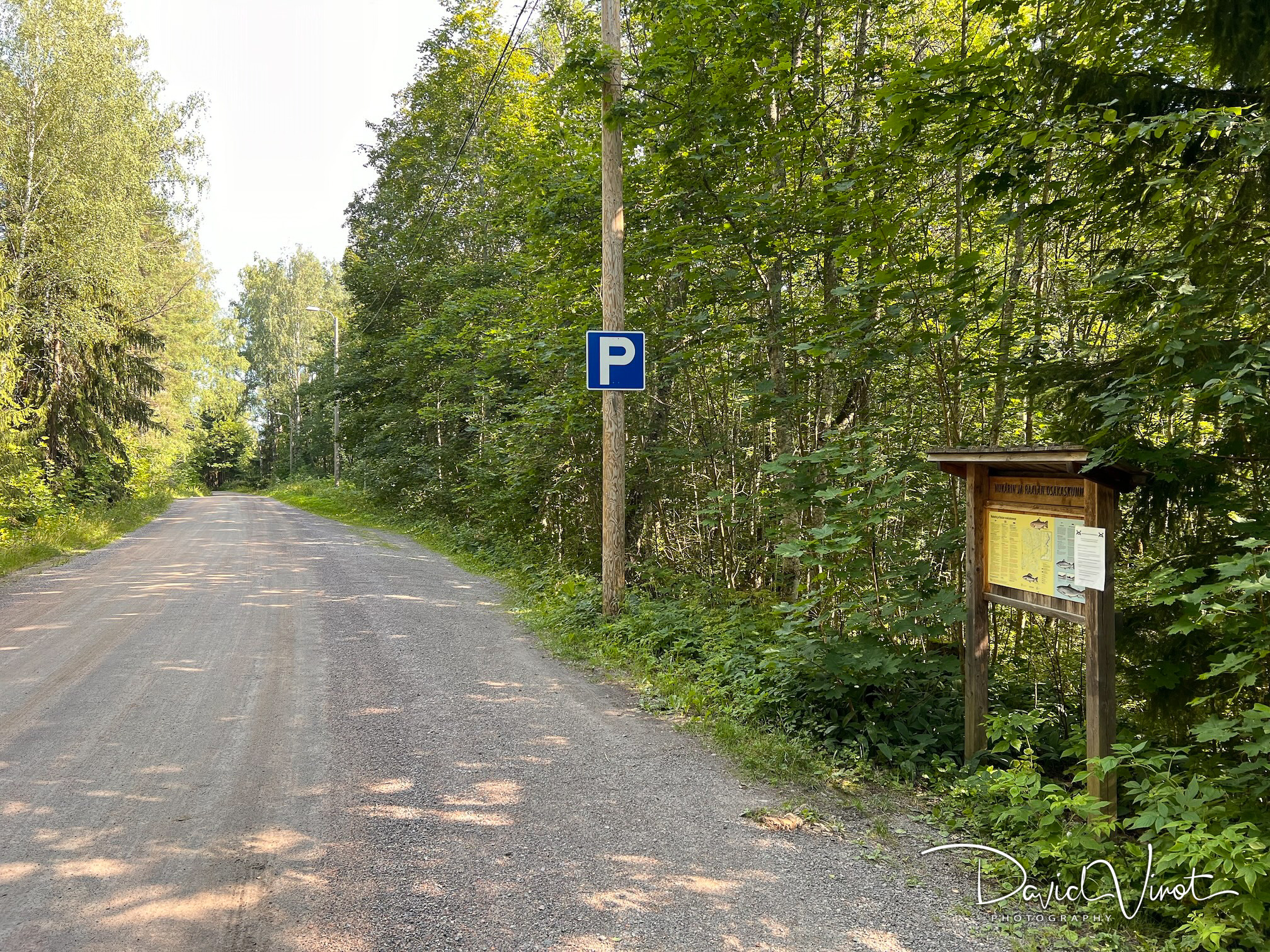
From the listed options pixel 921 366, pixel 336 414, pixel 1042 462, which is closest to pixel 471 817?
pixel 1042 462

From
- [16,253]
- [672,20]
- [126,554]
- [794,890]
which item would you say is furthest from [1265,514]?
[16,253]

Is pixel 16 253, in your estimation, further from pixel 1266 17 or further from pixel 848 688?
pixel 1266 17

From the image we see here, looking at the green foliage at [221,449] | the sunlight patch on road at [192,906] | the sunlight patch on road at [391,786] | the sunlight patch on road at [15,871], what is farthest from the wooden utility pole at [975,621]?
the green foliage at [221,449]

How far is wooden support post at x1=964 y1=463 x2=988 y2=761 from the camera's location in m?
4.54

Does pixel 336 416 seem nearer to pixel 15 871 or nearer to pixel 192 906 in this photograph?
pixel 15 871

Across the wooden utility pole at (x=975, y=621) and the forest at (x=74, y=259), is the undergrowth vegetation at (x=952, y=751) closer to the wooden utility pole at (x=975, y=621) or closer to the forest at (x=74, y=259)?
the wooden utility pole at (x=975, y=621)

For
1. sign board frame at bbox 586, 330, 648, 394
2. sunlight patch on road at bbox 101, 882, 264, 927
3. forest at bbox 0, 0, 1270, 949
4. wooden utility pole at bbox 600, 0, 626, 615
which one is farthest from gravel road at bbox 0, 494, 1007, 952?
sign board frame at bbox 586, 330, 648, 394

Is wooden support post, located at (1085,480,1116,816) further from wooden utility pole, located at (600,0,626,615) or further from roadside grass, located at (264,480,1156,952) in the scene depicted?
wooden utility pole, located at (600,0,626,615)

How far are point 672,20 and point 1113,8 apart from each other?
16.0ft

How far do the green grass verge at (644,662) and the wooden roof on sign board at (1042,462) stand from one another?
2.04 metres

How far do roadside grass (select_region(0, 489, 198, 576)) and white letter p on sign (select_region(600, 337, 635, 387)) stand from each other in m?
9.61

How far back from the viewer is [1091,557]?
3684mm

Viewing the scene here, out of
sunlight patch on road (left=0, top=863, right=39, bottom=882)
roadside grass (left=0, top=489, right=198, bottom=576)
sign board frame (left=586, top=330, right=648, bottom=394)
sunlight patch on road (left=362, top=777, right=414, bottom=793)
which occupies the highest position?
sign board frame (left=586, top=330, right=648, bottom=394)

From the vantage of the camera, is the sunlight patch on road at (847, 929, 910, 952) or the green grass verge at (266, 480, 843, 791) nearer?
the sunlight patch on road at (847, 929, 910, 952)
